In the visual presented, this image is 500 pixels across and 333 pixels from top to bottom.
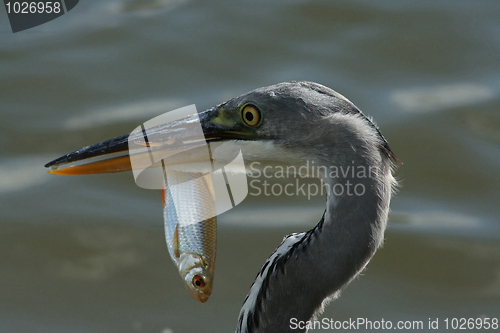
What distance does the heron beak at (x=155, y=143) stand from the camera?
9.59ft

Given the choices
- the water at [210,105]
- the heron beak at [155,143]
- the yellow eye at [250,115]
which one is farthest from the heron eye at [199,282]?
the water at [210,105]

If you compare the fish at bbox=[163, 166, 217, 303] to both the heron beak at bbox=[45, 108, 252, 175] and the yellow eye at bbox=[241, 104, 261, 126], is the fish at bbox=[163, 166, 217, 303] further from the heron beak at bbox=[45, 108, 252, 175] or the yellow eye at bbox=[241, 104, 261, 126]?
the yellow eye at bbox=[241, 104, 261, 126]

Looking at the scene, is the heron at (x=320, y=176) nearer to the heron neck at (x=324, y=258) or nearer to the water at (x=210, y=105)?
the heron neck at (x=324, y=258)

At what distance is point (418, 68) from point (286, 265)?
147 inches

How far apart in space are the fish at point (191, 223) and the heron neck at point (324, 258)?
319 mm

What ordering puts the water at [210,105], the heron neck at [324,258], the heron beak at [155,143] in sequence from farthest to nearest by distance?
the water at [210,105], the heron beak at [155,143], the heron neck at [324,258]

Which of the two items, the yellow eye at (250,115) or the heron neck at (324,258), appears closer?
the heron neck at (324,258)

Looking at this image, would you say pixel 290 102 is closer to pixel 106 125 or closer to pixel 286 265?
pixel 286 265

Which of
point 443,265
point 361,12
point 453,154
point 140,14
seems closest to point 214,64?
point 140,14

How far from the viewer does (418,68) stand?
587cm

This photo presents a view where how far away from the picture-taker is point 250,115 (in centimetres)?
279

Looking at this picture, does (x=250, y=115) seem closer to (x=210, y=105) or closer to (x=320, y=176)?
(x=320, y=176)

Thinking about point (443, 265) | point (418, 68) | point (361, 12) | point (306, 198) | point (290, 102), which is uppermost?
point (290, 102)

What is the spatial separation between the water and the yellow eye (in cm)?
164
